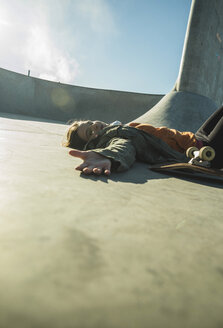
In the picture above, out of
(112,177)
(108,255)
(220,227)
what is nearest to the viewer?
(108,255)

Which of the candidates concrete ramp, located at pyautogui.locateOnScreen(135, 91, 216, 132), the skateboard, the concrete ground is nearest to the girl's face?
the skateboard

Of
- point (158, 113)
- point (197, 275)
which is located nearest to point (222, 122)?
point (197, 275)

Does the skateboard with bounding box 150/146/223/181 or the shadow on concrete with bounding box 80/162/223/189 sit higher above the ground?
the skateboard with bounding box 150/146/223/181

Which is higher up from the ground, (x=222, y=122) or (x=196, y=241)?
(x=222, y=122)

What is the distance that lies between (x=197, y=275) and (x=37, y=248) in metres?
0.25

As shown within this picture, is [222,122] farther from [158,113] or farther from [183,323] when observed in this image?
[158,113]

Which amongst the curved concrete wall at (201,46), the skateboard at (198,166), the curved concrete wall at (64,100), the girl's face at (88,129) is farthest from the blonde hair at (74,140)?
the curved concrete wall at (64,100)

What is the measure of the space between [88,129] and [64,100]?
10.9m

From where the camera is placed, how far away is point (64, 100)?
11797mm

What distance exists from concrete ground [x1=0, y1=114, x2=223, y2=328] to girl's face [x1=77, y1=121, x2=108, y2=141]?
110cm

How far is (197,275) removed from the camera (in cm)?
31

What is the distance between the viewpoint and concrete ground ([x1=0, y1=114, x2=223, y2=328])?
0.23m

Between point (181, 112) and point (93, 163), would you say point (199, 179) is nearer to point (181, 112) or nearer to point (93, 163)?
point (93, 163)

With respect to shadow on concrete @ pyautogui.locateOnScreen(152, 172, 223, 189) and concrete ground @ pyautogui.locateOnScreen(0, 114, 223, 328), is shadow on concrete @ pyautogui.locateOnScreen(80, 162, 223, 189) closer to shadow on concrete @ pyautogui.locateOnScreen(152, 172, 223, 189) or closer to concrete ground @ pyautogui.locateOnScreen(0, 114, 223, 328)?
shadow on concrete @ pyautogui.locateOnScreen(152, 172, 223, 189)
